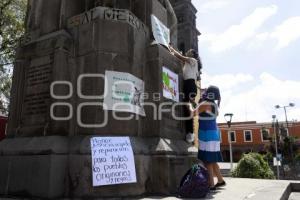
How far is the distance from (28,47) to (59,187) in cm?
336

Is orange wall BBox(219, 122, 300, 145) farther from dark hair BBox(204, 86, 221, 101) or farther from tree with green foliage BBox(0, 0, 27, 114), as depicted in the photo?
dark hair BBox(204, 86, 221, 101)

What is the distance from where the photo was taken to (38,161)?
17.7 ft

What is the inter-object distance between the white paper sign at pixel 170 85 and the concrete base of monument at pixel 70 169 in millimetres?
1193

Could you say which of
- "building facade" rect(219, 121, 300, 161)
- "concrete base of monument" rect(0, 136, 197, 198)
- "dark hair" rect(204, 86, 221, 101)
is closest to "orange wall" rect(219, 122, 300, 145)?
"building facade" rect(219, 121, 300, 161)

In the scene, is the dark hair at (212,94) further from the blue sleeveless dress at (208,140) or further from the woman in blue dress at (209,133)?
the blue sleeveless dress at (208,140)

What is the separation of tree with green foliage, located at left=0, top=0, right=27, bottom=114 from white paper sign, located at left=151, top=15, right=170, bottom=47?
19.0 meters

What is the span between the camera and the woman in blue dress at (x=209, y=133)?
6.12m

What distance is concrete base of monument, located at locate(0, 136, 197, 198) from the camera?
5.18m

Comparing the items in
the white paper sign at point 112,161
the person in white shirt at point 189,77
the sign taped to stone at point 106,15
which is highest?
the sign taped to stone at point 106,15

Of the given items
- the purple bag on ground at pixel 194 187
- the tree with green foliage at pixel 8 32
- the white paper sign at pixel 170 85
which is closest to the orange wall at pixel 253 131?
the tree with green foliage at pixel 8 32

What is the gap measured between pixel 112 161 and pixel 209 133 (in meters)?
2.09

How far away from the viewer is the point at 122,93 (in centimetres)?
590

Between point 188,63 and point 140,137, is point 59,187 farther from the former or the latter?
point 188,63

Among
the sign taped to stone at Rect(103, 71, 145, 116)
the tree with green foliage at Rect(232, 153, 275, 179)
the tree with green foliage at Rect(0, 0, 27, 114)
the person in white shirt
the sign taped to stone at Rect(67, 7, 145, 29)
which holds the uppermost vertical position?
the tree with green foliage at Rect(0, 0, 27, 114)
